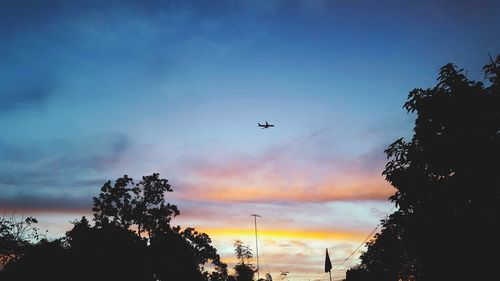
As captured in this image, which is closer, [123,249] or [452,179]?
[452,179]

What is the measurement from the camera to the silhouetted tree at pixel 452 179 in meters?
16.2

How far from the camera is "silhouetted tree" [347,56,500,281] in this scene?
16.2m

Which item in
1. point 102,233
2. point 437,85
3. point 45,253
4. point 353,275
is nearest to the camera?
point 437,85

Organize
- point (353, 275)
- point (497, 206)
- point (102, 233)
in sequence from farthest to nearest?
point (353, 275) < point (102, 233) < point (497, 206)

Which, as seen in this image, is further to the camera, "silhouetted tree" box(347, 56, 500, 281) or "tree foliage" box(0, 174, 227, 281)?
"tree foliage" box(0, 174, 227, 281)

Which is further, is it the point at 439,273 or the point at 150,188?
the point at 150,188

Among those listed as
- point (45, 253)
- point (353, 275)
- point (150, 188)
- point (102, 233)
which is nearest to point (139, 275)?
point (102, 233)

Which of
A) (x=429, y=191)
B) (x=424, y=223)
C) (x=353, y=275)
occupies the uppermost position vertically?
(x=429, y=191)

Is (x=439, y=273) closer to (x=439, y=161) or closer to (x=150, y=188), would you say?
(x=439, y=161)

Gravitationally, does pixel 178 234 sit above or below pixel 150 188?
below

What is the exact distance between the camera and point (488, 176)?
16188 millimetres

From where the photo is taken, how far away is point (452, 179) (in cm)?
1736

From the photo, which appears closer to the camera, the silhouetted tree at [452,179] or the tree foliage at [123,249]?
the silhouetted tree at [452,179]

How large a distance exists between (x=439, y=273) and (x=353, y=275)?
45920 mm
